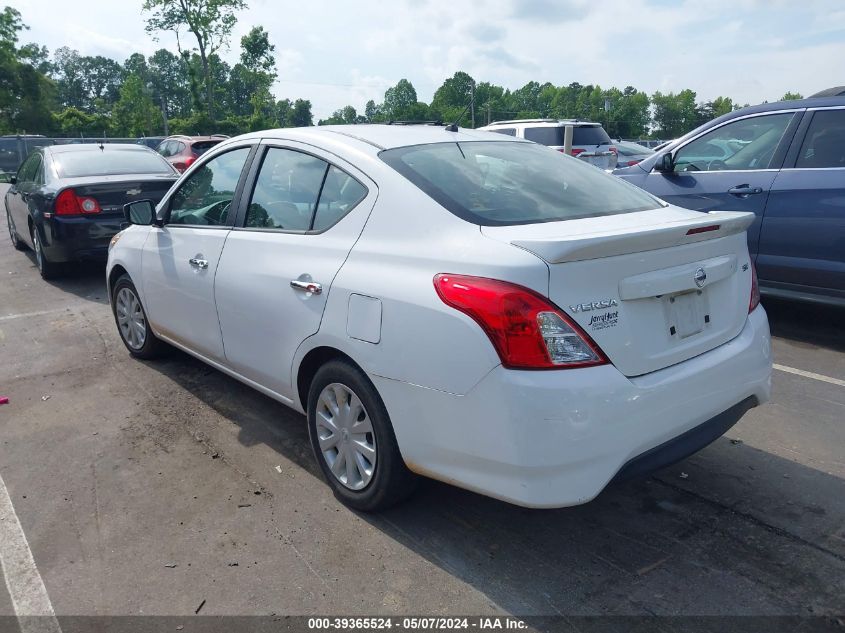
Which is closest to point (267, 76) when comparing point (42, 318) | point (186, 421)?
point (42, 318)

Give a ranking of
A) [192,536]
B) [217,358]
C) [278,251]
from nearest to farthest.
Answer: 1. [192,536]
2. [278,251]
3. [217,358]

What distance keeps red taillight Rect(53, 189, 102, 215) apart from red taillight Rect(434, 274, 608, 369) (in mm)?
6514

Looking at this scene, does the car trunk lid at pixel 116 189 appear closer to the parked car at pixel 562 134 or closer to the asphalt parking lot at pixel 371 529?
the asphalt parking lot at pixel 371 529

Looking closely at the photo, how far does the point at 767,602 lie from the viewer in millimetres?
2396

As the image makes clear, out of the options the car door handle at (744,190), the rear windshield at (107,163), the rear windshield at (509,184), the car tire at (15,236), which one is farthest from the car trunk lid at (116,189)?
the car door handle at (744,190)

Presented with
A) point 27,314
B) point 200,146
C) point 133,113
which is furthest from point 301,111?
point 27,314

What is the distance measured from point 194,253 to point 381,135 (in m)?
1.39

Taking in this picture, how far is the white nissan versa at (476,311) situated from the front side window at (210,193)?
1.9 inches

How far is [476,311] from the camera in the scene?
2.34m

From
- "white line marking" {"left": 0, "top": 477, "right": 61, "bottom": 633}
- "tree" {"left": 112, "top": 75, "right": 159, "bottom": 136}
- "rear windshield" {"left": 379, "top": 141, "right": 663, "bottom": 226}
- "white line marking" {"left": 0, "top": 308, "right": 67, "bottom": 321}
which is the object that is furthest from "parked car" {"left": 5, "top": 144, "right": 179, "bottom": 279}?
"tree" {"left": 112, "top": 75, "right": 159, "bottom": 136}

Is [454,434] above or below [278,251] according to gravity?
below

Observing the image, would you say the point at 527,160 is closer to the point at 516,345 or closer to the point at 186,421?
the point at 516,345

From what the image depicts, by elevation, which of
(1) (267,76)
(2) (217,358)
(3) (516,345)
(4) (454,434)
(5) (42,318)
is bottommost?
(5) (42,318)

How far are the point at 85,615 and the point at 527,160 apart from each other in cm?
274
